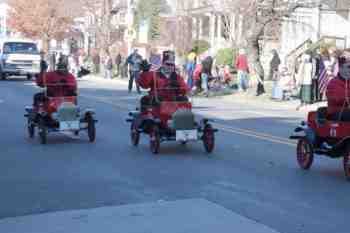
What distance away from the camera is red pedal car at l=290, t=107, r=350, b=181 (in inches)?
422

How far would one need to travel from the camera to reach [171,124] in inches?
509

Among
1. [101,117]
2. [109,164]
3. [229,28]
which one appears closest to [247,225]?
[109,164]

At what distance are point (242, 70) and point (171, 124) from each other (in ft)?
58.8

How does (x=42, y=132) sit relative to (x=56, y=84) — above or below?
below

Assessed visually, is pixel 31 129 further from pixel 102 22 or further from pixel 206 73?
pixel 102 22

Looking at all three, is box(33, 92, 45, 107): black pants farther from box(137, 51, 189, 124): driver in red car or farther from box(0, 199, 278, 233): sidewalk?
box(0, 199, 278, 233): sidewalk

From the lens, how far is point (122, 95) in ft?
95.5

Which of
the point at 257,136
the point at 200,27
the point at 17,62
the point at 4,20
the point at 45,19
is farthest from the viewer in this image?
the point at 4,20

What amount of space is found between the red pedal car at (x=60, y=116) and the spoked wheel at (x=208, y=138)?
2.55 m

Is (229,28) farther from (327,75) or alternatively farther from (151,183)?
(151,183)

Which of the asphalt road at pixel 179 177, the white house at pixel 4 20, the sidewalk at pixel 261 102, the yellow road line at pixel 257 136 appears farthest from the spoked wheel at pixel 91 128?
the white house at pixel 4 20

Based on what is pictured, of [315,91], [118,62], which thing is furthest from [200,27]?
[315,91]

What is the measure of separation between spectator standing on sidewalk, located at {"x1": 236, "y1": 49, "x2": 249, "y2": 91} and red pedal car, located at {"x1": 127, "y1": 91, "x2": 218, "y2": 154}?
16.5 m

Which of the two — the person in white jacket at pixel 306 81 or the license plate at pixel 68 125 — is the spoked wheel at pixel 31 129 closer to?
the license plate at pixel 68 125
